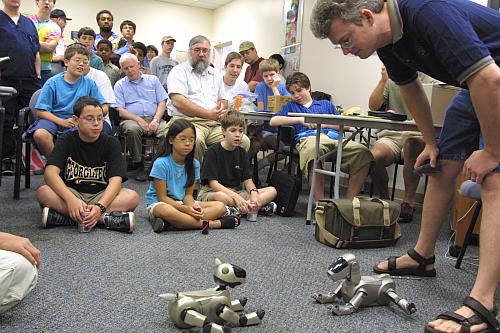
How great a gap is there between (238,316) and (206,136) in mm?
2179

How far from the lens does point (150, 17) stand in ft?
29.6

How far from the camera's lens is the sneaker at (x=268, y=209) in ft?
9.39

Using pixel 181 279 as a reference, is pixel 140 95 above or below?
above

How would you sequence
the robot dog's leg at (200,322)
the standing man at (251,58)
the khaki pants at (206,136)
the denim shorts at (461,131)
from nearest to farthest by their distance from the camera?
the robot dog's leg at (200,322) → the denim shorts at (461,131) → the khaki pants at (206,136) → the standing man at (251,58)

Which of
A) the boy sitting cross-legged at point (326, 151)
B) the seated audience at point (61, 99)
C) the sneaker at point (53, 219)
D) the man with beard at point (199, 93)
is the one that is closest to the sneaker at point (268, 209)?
the boy sitting cross-legged at point (326, 151)

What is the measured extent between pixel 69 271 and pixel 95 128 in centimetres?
91

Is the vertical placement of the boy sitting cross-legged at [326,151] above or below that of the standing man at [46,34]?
below

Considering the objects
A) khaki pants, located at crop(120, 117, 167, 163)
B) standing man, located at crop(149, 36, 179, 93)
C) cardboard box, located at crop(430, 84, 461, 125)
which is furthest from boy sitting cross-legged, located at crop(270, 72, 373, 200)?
standing man, located at crop(149, 36, 179, 93)

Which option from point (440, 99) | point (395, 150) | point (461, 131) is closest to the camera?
point (461, 131)

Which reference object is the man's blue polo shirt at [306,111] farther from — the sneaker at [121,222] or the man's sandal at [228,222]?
the sneaker at [121,222]

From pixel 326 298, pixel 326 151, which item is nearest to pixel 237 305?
pixel 326 298

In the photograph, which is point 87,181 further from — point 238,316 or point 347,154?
point 347,154

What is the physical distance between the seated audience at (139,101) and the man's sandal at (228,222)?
5.19 ft

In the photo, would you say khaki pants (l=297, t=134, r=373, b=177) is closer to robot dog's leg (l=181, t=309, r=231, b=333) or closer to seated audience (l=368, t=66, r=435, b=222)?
seated audience (l=368, t=66, r=435, b=222)
